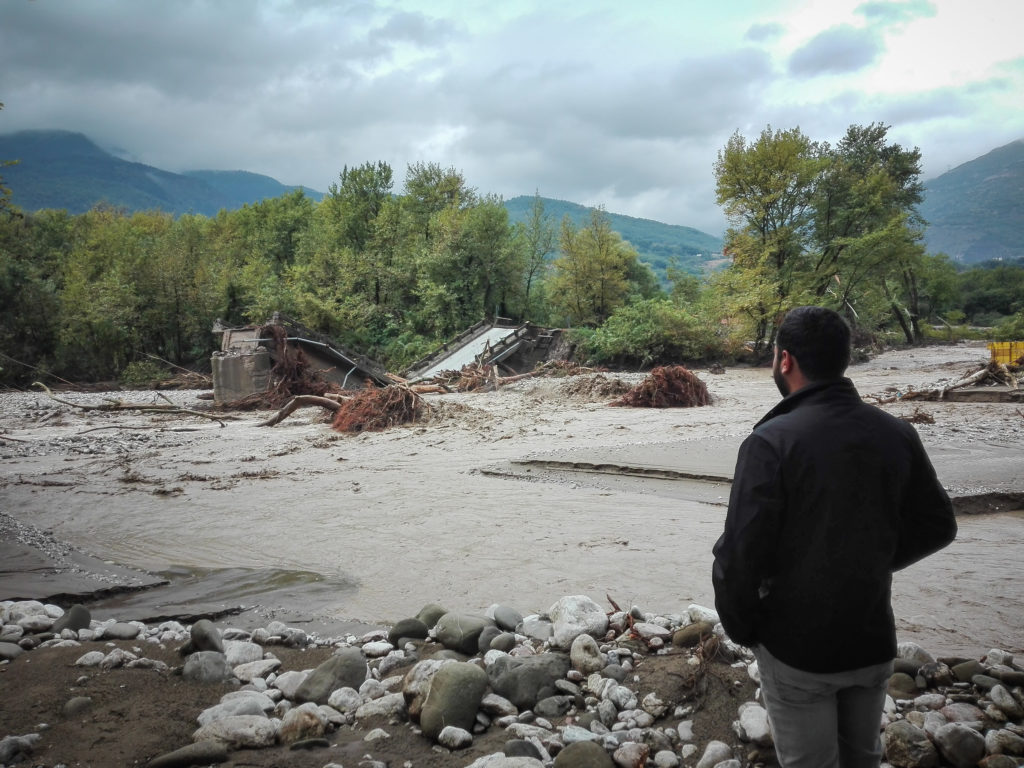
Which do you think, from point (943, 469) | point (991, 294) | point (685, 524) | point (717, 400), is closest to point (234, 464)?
point (685, 524)

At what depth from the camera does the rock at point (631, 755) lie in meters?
3.04

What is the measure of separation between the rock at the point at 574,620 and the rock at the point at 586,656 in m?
0.14

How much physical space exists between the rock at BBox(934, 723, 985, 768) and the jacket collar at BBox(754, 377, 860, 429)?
1.92 m

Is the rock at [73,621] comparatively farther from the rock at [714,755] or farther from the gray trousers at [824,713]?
the gray trousers at [824,713]

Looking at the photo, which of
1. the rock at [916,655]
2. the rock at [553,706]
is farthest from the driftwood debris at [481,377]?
the rock at [916,655]

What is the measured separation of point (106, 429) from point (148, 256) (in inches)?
1069

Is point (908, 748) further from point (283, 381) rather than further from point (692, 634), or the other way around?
point (283, 381)

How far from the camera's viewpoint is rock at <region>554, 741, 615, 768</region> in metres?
3.02

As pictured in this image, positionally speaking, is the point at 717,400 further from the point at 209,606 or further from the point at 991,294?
the point at 991,294

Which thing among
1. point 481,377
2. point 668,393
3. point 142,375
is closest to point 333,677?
point 668,393

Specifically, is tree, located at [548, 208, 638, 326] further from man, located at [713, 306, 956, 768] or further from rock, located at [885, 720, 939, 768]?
man, located at [713, 306, 956, 768]

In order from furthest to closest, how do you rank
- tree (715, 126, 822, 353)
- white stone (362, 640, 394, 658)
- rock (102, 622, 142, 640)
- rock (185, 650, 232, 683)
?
tree (715, 126, 822, 353)
rock (102, 622, 142, 640)
white stone (362, 640, 394, 658)
rock (185, 650, 232, 683)

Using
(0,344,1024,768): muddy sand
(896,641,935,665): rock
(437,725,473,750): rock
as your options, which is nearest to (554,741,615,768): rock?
(0,344,1024,768): muddy sand

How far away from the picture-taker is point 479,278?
133ft
